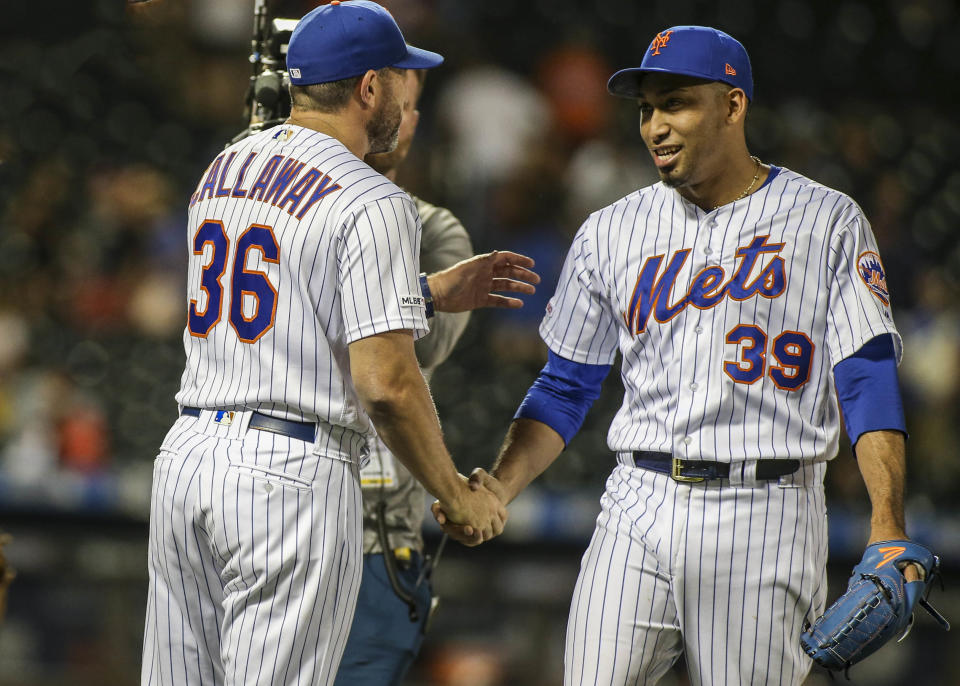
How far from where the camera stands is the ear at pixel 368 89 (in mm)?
2336

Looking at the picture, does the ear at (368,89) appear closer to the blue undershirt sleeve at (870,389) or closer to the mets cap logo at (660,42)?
the mets cap logo at (660,42)

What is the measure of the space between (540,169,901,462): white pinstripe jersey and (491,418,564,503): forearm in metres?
0.22

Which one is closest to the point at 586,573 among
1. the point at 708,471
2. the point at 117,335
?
the point at 708,471

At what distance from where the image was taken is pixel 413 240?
7.30 ft

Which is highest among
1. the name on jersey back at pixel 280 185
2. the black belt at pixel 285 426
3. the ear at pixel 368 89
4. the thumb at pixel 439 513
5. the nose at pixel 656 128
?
the ear at pixel 368 89

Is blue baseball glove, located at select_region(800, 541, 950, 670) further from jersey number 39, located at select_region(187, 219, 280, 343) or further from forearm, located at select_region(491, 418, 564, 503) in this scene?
jersey number 39, located at select_region(187, 219, 280, 343)

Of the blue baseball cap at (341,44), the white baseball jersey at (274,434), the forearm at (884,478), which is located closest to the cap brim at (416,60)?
the blue baseball cap at (341,44)

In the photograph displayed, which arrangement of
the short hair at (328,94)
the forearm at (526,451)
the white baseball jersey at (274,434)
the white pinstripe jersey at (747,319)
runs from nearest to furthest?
1. the white baseball jersey at (274,434)
2. the white pinstripe jersey at (747,319)
3. the short hair at (328,94)
4. the forearm at (526,451)

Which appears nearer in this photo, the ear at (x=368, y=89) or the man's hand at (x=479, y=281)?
the ear at (x=368, y=89)

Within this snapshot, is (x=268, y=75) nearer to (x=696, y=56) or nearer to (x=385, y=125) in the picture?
(x=385, y=125)

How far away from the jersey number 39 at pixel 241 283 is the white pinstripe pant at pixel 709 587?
32.3 inches

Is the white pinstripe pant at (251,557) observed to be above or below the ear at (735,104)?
below

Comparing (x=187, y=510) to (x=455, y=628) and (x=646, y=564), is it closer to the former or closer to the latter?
(x=646, y=564)

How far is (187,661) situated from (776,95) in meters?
5.60
